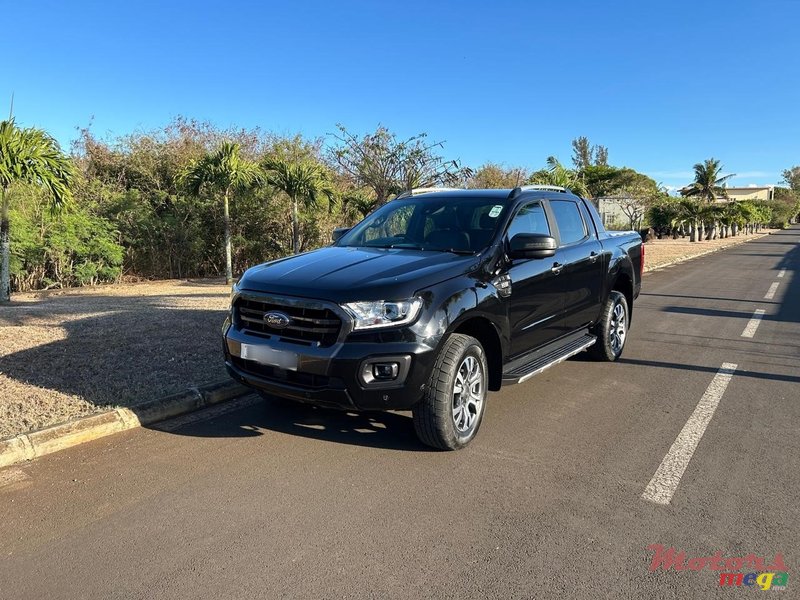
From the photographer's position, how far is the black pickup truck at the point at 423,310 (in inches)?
156

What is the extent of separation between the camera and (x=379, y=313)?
3980mm

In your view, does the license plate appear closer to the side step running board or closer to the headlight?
the headlight

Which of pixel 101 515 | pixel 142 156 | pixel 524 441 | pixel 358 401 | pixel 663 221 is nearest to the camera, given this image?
pixel 101 515

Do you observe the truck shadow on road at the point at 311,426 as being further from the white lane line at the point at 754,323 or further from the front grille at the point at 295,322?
the white lane line at the point at 754,323

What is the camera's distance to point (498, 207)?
5242 millimetres

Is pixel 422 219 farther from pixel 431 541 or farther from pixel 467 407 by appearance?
pixel 431 541

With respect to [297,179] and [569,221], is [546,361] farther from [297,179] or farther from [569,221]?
[297,179]

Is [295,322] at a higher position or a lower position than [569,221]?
lower

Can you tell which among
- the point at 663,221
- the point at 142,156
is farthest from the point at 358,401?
the point at 663,221

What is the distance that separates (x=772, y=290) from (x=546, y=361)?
1220 cm

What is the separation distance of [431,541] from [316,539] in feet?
2.06

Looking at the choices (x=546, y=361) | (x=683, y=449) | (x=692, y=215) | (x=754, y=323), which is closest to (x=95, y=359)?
(x=546, y=361)

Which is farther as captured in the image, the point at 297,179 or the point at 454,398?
the point at 297,179

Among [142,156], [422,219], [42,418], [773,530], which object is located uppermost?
[142,156]
